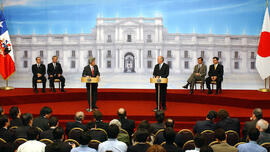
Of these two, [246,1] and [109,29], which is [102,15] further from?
[246,1]

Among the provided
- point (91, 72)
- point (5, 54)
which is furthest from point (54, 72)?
point (91, 72)

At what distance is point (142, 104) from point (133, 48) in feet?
42.7

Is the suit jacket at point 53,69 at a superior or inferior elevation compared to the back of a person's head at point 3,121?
superior

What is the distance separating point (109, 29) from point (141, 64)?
3.88 meters

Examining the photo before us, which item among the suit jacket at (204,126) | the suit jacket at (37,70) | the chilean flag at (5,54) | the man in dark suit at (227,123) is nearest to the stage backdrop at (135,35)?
the chilean flag at (5,54)

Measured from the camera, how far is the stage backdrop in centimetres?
1551

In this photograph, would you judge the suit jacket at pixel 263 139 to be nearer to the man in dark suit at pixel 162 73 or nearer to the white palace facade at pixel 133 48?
the man in dark suit at pixel 162 73

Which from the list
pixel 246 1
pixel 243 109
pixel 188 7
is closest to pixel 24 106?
pixel 243 109

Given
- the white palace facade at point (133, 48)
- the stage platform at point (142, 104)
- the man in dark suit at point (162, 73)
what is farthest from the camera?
the white palace facade at point (133, 48)

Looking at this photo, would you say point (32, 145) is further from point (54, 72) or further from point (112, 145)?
point (54, 72)

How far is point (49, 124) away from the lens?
3951 mm

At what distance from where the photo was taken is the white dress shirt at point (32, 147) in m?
3.04

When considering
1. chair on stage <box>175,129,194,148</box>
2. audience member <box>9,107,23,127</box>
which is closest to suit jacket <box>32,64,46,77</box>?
audience member <box>9,107,23,127</box>

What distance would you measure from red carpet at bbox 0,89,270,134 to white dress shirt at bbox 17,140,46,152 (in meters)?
2.93
